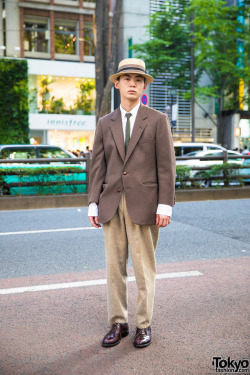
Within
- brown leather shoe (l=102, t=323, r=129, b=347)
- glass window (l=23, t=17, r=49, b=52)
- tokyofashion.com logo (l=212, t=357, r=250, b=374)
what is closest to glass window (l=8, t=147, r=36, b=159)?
brown leather shoe (l=102, t=323, r=129, b=347)

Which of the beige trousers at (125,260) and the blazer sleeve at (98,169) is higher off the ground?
the blazer sleeve at (98,169)

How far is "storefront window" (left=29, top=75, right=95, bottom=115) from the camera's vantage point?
26781mm

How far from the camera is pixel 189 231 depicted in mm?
7398

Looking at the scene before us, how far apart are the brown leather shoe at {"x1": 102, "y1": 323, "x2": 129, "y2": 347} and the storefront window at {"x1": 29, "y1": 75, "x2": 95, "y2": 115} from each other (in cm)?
2481

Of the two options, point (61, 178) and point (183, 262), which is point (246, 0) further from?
point (183, 262)

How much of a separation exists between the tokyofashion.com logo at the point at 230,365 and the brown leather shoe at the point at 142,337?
1.64ft

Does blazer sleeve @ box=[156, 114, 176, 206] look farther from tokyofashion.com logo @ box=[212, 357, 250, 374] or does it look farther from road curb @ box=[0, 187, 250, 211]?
road curb @ box=[0, 187, 250, 211]

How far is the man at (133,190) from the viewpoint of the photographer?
3020mm

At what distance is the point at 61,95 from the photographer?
27547 mm

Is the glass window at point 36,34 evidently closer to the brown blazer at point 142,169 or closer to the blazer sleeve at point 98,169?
the blazer sleeve at point 98,169

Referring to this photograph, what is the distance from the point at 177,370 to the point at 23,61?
25.9m

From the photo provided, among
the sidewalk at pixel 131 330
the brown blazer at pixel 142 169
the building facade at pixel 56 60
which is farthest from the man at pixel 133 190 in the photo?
the building facade at pixel 56 60

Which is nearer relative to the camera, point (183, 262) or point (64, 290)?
point (64, 290)

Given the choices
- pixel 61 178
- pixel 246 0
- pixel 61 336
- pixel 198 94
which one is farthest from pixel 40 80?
pixel 61 336
